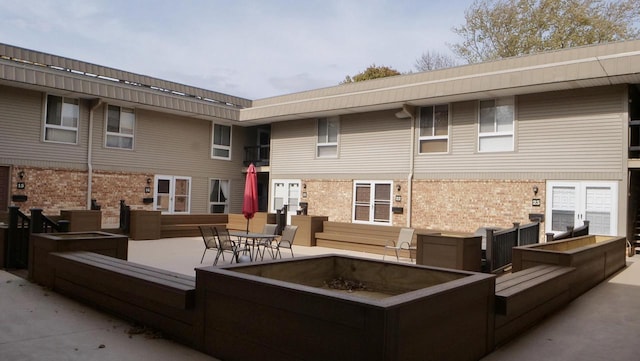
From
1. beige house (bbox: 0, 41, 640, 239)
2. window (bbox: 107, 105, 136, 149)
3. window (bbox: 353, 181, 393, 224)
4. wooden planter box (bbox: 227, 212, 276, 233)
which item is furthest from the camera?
window (bbox: 107, 105, 136, 149)

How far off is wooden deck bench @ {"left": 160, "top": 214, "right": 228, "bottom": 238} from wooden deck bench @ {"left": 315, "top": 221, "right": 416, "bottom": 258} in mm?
4204

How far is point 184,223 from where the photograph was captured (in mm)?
15422

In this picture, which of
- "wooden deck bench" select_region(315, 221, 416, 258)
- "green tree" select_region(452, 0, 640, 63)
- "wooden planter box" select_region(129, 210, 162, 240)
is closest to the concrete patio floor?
"wooden deck bench" select_region(315, 221, 416, 258)

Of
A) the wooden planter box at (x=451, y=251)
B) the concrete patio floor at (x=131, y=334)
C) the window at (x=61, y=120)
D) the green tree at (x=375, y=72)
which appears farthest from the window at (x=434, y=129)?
the green tree at (x=375, y=72)

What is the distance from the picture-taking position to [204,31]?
57.4ft

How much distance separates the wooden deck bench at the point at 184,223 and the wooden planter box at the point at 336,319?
11.0 meters

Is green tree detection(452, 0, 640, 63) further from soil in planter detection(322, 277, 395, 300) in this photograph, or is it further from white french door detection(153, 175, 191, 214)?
soil in planter detection(322, 277, 395, 300)

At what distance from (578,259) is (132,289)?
5.42 metres

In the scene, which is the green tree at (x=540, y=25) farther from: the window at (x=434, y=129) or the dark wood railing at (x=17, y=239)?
the dark wood railing at (x=17, y=239)

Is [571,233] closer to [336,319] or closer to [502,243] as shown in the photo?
[502,243]

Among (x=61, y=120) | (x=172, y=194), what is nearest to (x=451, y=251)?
(x=172, y=194)

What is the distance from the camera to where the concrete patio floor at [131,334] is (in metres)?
3.89

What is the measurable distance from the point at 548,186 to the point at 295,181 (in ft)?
27.4

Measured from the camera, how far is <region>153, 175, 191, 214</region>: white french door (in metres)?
16.7
